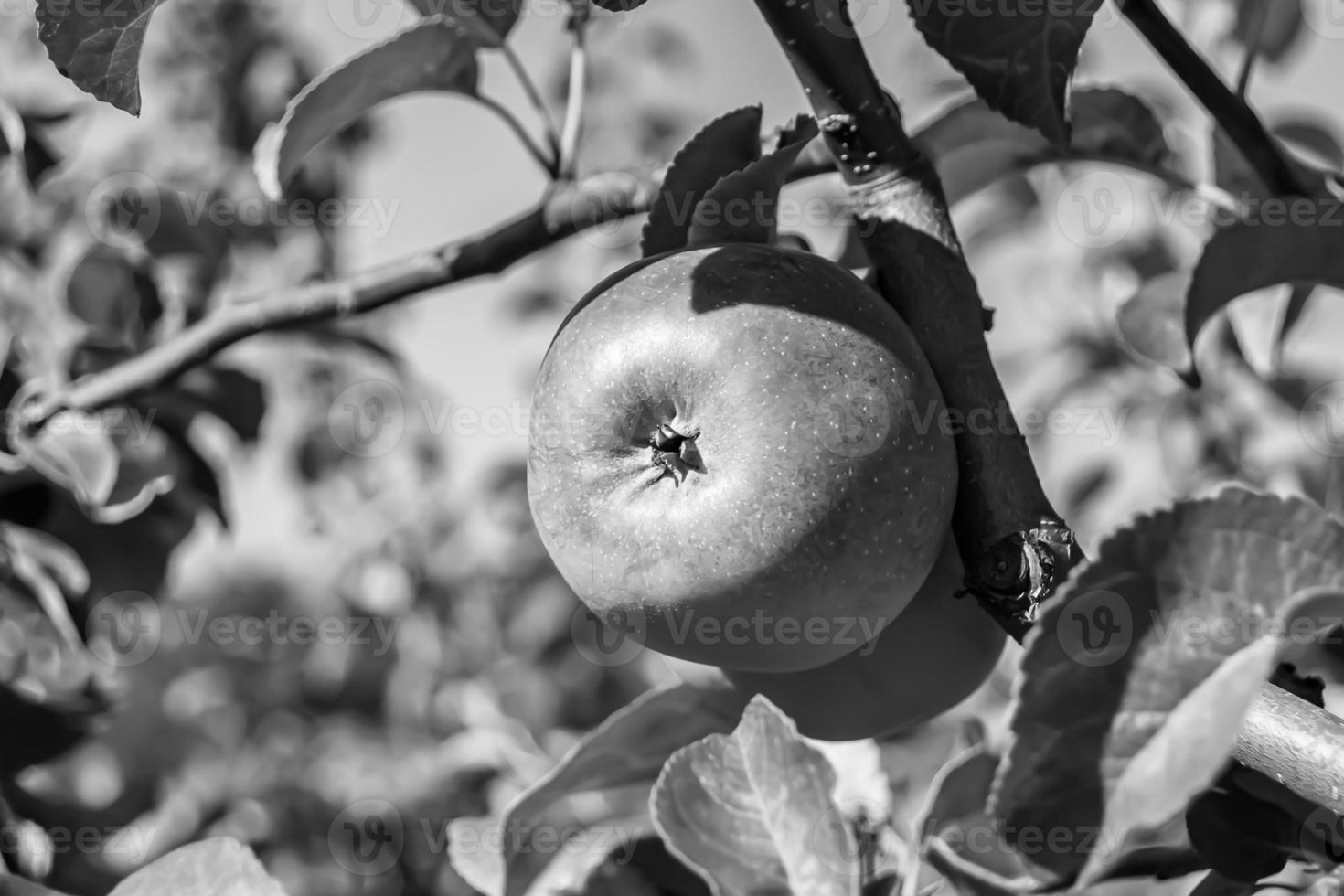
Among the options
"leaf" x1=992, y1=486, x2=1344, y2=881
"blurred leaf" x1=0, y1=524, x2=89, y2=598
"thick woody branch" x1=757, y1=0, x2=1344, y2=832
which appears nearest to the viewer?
"leaf" x1=992, y1=486, x2=1344, y2=881

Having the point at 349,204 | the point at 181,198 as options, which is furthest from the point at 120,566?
the point at 349,204

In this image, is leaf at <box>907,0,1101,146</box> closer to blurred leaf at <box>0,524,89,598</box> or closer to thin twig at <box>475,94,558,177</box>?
thin twig at <box>475,94,558,177</box>

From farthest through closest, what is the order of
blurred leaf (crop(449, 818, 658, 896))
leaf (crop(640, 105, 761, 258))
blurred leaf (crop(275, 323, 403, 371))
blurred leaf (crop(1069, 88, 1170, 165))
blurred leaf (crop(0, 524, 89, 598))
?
1. blurred leaf (crop(275, 323, 403, 371))
2. blurred leaf (crop(0, 524, 89, 598))
3. blurred leaf (crop(1069, 88, 1170, 165))
4. blurred leaf (crop(449, 818, 658, 896))
5. leaf (crop(640, 105, 761, 258))

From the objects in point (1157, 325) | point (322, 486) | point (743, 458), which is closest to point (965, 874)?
point (743, 458)

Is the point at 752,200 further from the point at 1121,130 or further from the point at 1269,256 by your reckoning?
the point at 1121,130

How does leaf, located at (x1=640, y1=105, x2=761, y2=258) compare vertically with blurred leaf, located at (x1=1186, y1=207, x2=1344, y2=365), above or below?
above

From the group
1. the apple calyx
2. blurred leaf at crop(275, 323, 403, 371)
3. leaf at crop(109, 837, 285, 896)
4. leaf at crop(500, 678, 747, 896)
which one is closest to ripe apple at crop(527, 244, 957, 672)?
the apple calyx

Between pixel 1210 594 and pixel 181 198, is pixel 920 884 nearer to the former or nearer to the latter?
pixel 1210 594
